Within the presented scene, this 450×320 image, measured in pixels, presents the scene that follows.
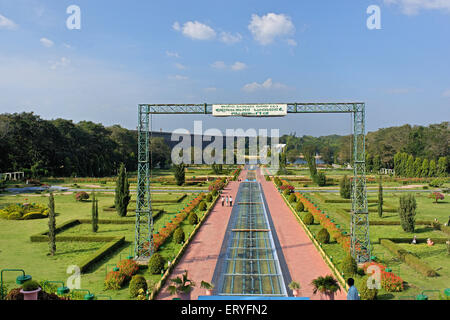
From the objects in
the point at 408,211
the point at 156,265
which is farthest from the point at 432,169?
the point at 156,265

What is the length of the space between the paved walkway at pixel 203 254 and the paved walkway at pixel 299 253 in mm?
3465

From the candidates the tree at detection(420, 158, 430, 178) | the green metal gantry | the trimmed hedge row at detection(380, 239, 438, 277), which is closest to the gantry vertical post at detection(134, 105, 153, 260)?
the green metal gantry

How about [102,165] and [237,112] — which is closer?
[237,112]

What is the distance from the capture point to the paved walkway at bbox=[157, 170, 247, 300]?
13547 millimetres

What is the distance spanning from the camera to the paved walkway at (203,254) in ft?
44.4

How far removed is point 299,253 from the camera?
55.8 feet

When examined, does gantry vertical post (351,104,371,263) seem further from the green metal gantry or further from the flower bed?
the flower bed

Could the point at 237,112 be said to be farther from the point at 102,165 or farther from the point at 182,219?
the point at 102,165

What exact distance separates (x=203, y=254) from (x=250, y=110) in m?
7.42

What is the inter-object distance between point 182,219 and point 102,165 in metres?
40.2

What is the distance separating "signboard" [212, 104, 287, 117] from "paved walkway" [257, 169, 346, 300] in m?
6.88

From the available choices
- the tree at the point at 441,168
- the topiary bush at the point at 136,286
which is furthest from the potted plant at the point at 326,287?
the tree at the point at 441,168

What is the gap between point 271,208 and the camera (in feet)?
96.3
